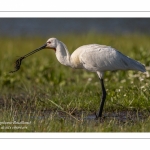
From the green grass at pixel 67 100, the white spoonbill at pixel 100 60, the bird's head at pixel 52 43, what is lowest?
the green grass at pixel 67 100

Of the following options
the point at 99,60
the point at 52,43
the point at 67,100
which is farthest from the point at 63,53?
the point at 67,100

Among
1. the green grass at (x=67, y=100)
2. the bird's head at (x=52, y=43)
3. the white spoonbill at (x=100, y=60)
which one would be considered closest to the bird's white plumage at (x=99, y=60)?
the white spoonbill at (x=100, y=60)

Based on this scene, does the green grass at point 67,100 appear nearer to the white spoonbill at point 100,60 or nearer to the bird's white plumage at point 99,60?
the white spoonbill at point 100,60

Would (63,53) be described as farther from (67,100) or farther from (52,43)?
(67,100)

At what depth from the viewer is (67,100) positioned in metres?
9.09

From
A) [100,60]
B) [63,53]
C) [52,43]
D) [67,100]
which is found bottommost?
[67,100]

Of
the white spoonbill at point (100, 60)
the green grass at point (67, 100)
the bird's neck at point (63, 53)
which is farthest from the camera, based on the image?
the bird's neck at point (63, 53)

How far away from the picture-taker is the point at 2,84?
35.5 feet

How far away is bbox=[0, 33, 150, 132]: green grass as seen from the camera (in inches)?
304

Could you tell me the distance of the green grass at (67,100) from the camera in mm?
7715

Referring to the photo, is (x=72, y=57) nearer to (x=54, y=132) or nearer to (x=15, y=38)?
(x=54, y=132)

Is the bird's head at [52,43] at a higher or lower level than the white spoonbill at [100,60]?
higher
